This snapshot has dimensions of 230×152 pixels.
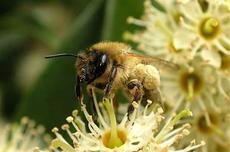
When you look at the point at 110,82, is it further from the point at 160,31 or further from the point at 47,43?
the point at 47,43

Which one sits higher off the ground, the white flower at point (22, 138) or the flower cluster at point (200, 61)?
the flower cluster at point (200, 61)

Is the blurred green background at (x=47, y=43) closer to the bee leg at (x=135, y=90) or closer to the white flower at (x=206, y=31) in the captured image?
the white flower at (x=206, y=31)

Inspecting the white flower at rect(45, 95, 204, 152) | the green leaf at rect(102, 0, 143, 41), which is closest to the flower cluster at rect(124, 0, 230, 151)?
the green leaf at rect(102, 0, 143, 41)

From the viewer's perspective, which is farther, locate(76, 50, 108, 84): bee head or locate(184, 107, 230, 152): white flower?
locate(184, 107, 230, 152): white flower

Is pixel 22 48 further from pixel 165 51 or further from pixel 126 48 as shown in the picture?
pixel 126 48

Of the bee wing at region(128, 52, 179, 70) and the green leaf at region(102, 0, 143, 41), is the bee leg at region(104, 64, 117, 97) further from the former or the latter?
the green leaf at region(102, 0, 143, 41)

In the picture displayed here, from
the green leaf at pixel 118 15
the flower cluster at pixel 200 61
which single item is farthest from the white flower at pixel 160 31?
the green leaf at pixel 118 15
